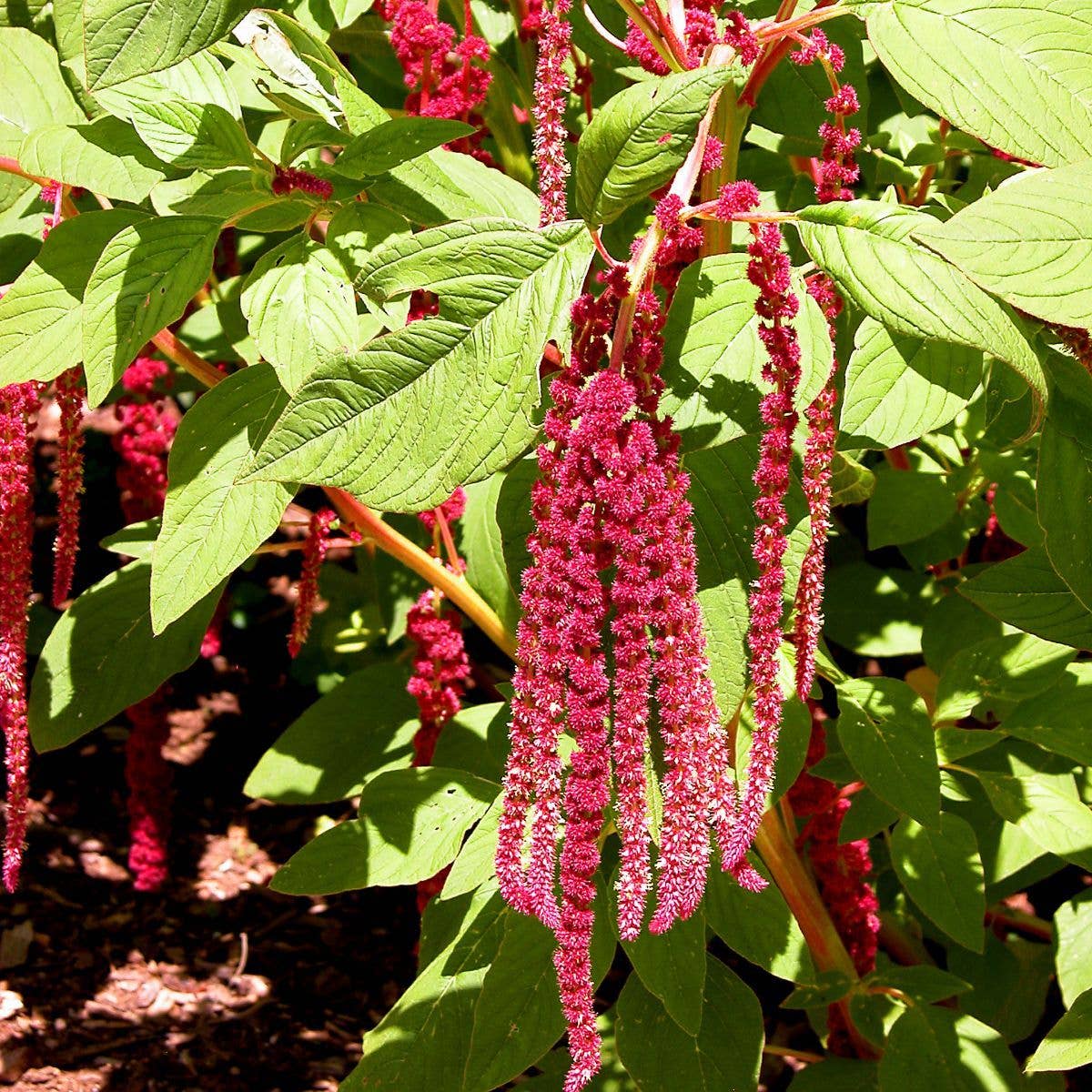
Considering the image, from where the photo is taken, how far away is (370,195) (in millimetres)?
1088

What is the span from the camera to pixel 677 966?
48.4 inches

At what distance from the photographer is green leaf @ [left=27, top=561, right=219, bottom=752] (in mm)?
1497

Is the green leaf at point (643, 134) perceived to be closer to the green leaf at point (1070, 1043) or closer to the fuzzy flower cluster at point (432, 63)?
the fuzzy flower cluster at point (432, 63)

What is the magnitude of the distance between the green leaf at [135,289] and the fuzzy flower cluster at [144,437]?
Result: 26.8 inches

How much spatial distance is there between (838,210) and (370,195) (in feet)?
1.43

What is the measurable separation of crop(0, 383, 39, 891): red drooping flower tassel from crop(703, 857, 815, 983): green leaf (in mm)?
681

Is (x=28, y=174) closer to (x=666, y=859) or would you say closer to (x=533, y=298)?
(x=533, y=298)

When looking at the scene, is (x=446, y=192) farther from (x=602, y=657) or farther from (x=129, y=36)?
(x=602, y=657)

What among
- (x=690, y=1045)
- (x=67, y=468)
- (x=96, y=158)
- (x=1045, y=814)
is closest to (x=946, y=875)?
(x=1045, y=814)

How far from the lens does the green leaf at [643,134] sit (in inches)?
28.5

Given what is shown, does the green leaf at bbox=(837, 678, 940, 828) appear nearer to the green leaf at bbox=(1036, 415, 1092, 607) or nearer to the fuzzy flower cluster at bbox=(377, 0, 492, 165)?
the green leaf at bbox=(1036, 415, 1092, 607)

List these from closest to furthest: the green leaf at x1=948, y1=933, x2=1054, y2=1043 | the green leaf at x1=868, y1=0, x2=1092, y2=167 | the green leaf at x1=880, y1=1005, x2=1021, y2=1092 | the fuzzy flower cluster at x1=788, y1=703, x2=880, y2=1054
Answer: the green leaf at x1=868, y1=0, x2=1092, y2=167
the green leaf at x1=880, y1=1005, x2=1021, y2=1092
the fuzzy flower cluster at x1=788, y1=703, x2=880, y2=1054
the green leaf at x1=948, y1=933, x2=1054, y2=1043

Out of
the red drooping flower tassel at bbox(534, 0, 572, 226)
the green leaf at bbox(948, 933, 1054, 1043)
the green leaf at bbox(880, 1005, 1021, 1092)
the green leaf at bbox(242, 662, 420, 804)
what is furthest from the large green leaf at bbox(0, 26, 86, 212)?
the green leaf at bbox(948, 933, 1054, 1043)

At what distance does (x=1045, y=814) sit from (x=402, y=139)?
0.99 metres
